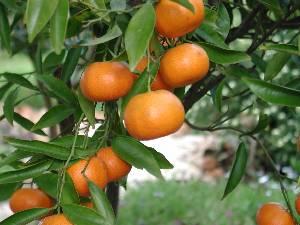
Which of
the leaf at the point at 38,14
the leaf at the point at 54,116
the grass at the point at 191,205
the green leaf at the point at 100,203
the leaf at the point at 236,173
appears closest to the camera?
the leaf at the point at 38,14

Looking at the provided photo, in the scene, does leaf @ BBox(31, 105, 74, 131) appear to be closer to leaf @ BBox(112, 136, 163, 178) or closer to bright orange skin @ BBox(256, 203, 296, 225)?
leaf @ BBox(112, 136, 163, 178)

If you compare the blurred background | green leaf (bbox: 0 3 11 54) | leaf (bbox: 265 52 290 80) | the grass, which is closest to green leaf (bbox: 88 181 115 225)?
leaf (bbox: 265 52 290 80)

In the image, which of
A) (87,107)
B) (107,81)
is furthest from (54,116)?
(107,81)

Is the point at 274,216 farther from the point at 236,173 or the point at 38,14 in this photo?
the point at 38,14

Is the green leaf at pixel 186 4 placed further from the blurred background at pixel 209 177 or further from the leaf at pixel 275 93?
the blurred background at pixel 209 177

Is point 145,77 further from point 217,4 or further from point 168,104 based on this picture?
point 217,4

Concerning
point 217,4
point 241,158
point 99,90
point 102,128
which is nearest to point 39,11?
point 99,90

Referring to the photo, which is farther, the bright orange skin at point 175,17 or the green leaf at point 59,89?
the green leaf at point 59,89

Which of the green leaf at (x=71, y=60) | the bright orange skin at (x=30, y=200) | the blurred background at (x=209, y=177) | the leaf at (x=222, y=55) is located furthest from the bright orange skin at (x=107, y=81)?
the blurred background at (x=209, y=177)
